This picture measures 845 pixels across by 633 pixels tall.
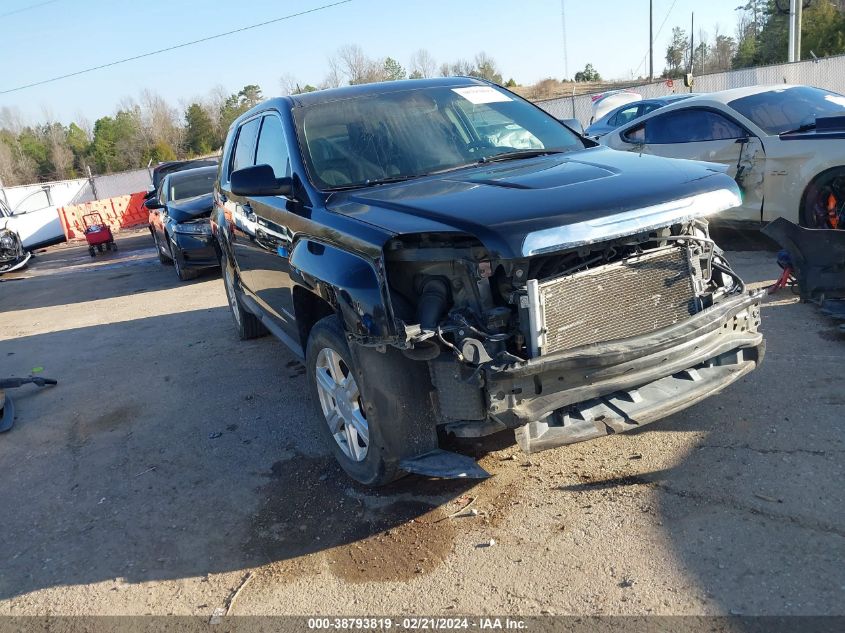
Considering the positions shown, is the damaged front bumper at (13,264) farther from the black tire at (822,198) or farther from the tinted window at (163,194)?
the black tire at (822,198)

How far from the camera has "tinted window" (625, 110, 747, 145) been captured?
24.5 feet

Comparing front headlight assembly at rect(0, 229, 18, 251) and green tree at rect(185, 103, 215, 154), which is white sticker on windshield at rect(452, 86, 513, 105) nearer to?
front headlight assembly at rect(0, 229, 18, 251)

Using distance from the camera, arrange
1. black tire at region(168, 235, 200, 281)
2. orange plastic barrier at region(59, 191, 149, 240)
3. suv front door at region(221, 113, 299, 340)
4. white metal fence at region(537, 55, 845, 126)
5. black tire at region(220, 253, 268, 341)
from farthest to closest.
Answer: white metal fence at region(537, 55, 845, 126) < orange plastic barrier at region(59, 191, 149, 240) < black tire at region(168, 235, 200, 281) < black tire at region(220, 253, 268, 341) < suv front door at region(221, 113, 299, 340)

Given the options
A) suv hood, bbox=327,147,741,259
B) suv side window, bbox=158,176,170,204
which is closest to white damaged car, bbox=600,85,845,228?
suv hood, bbox=327,147,741,259

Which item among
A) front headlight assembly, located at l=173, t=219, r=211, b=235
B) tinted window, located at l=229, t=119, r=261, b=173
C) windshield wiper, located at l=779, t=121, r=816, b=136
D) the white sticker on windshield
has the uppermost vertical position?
the white sticker on windshield

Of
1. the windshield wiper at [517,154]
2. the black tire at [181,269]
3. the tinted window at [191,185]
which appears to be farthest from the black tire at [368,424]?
the tinted window at [191,185]

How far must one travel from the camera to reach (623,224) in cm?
285

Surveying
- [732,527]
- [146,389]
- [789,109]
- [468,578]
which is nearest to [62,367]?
[146,389]

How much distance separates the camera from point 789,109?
7301mm

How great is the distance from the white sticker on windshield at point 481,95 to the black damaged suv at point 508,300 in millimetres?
829

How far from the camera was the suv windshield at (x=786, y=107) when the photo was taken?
714 centimetres

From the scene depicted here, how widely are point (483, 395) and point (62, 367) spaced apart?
543cm

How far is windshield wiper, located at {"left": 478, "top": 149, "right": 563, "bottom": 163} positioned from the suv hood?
35 cm

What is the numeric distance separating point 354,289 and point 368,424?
0.63 meters
